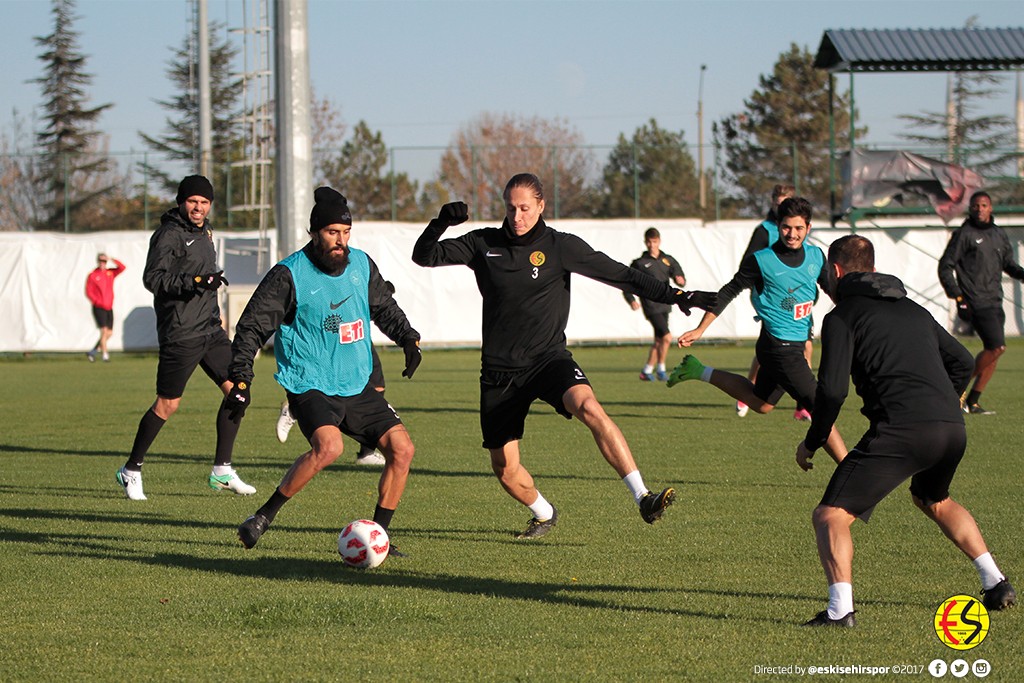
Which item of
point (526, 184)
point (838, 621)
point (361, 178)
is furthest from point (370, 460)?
point (361, 178)

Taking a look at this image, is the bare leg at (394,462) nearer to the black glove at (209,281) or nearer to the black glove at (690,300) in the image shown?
the black glove at (690,300)

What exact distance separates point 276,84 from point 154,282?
1635cm

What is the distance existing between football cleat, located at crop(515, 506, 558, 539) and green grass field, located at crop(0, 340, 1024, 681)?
0.10 meters

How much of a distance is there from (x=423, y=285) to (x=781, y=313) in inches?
762

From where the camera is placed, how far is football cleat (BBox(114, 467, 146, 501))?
9.55 metres

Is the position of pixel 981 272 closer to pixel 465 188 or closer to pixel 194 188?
pixel 194 188

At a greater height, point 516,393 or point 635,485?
point 516,393

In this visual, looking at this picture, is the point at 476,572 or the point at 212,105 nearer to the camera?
the point at 476,572

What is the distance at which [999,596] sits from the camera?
18.7 ft

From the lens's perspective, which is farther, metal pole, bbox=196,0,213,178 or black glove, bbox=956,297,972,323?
metal pole, bbox=196,0,213,178

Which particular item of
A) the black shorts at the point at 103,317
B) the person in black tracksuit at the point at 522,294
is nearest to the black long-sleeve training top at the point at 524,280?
the person in black tracksuit at the point at 522,294

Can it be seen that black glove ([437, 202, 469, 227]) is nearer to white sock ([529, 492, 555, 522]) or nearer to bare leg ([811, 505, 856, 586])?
white sock ([529, 492, 555, 522])

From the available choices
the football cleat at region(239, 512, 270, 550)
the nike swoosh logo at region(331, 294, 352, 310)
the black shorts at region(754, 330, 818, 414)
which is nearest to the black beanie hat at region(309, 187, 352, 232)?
the nike swoosh logo at region(331, 294, 352, 310)

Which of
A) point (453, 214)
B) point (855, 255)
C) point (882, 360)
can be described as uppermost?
point (453, 214)
